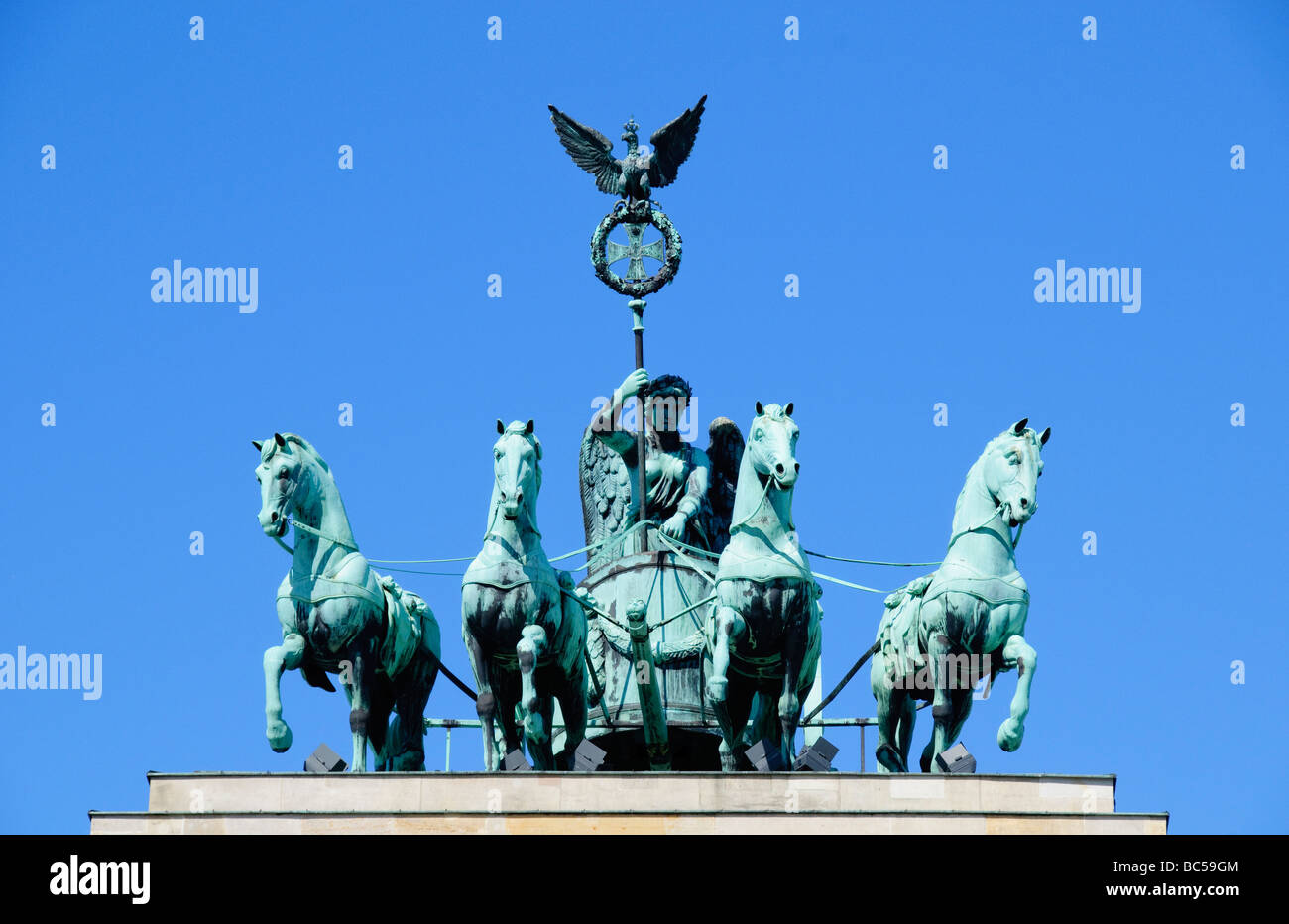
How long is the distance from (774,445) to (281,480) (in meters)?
5.01

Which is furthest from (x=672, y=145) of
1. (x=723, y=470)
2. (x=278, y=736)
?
(x=278, y=736)

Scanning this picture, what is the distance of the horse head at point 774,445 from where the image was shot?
109 ft

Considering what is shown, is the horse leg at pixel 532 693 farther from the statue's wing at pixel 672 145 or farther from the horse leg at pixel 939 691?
the statue's wing at pixel 672 145

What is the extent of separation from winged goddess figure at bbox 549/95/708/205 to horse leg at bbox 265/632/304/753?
831cm

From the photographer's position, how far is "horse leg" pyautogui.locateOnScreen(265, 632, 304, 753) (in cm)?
3312

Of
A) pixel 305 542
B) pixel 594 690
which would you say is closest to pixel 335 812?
pixel 305 542

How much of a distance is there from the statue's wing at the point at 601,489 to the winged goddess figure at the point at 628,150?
3000 mm

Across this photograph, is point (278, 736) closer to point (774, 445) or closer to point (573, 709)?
point (573, 709)

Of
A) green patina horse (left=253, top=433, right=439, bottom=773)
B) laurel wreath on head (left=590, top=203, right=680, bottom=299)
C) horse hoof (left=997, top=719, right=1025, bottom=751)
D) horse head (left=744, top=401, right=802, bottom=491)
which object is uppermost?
laurel wreath on head (left=590, top=203, right=680, bottom=299)

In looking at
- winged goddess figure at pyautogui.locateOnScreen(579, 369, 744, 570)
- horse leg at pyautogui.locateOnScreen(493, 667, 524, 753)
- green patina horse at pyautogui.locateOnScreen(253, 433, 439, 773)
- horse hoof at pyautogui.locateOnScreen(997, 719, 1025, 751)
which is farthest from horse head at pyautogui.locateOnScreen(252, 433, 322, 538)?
horse hoof at pyautogui.locateOnScreen(997, 719, 1025, 751)

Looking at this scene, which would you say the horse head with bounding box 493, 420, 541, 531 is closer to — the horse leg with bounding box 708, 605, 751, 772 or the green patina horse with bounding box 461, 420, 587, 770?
the green patina horse with bounding box 461, 420, 587, 770

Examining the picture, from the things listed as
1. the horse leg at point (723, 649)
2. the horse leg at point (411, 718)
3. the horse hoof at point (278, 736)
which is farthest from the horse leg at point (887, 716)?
the horse hoof at point (278, 736)

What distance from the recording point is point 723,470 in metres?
39.0
